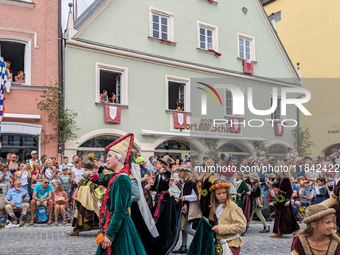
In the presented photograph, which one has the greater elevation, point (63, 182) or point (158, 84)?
point (158, 84)

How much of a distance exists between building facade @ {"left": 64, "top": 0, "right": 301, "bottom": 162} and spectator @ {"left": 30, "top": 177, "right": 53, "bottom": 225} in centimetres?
380

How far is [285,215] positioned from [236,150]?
256 cm

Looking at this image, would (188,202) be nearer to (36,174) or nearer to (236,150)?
(236,150)

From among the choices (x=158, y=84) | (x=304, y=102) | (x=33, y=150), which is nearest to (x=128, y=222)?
(x=304, y=102)

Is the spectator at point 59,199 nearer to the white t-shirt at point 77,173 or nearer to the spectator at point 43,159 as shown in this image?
the white t-shirt at point 77,173

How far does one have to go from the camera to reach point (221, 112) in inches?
327

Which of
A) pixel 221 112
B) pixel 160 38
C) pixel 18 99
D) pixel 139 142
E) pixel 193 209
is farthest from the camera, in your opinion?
pixel 160 38

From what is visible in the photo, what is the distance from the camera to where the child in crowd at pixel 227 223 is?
4699mm

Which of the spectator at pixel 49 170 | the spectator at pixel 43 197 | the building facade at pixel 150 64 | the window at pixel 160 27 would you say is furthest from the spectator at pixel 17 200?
the window at pixel 160 27

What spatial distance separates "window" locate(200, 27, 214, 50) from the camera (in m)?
20.2

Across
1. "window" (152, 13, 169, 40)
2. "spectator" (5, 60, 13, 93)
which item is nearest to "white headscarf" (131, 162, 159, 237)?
"spectator" (5, 60, 13, 93)

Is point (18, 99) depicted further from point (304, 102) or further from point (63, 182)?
point (304, 102)

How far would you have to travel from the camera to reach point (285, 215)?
963 centimetres

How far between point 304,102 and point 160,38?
11276mm
